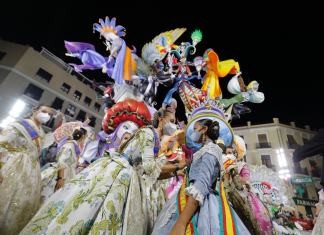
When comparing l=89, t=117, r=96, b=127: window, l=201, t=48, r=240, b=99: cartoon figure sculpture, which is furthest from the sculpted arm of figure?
l=89, t=117, r=96, b=127: window

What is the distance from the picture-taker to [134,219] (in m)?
1.53

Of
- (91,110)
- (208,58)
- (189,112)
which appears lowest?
(189,112)

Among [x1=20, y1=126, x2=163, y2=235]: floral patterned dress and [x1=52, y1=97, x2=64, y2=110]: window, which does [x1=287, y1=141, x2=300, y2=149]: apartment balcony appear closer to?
[x1=20, y1=126, x2=163, y2=235]: floral patterned dress

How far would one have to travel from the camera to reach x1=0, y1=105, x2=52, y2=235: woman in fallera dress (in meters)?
1.93

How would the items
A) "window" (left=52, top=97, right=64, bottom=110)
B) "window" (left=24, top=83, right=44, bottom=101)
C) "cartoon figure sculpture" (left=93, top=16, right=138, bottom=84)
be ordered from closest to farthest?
"cartoon figure sculpture" (left=93, top=16, right=138, bottom=84), "window" (left=24, top=83, right=44, bottom=101), "window" (left=52, top=97, right=64, bottom=110)

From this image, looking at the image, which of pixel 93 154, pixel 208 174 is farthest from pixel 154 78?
pixel 208 174

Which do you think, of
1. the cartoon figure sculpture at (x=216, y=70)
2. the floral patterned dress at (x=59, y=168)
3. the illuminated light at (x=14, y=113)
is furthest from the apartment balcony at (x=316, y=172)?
the illuminated light at (x=14, y=113)

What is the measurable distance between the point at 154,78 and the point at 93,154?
3.19 m

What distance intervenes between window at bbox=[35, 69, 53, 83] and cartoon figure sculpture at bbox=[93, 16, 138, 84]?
57.4 ft

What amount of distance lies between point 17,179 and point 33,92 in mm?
20424

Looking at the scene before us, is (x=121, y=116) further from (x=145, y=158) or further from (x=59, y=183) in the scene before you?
(x=145, y=158)

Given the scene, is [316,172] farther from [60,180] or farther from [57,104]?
[57,104]

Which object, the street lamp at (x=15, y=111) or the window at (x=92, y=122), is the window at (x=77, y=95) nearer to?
the window at (x=92, y=122)

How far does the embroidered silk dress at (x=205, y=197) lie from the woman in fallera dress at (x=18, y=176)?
1741 mm
